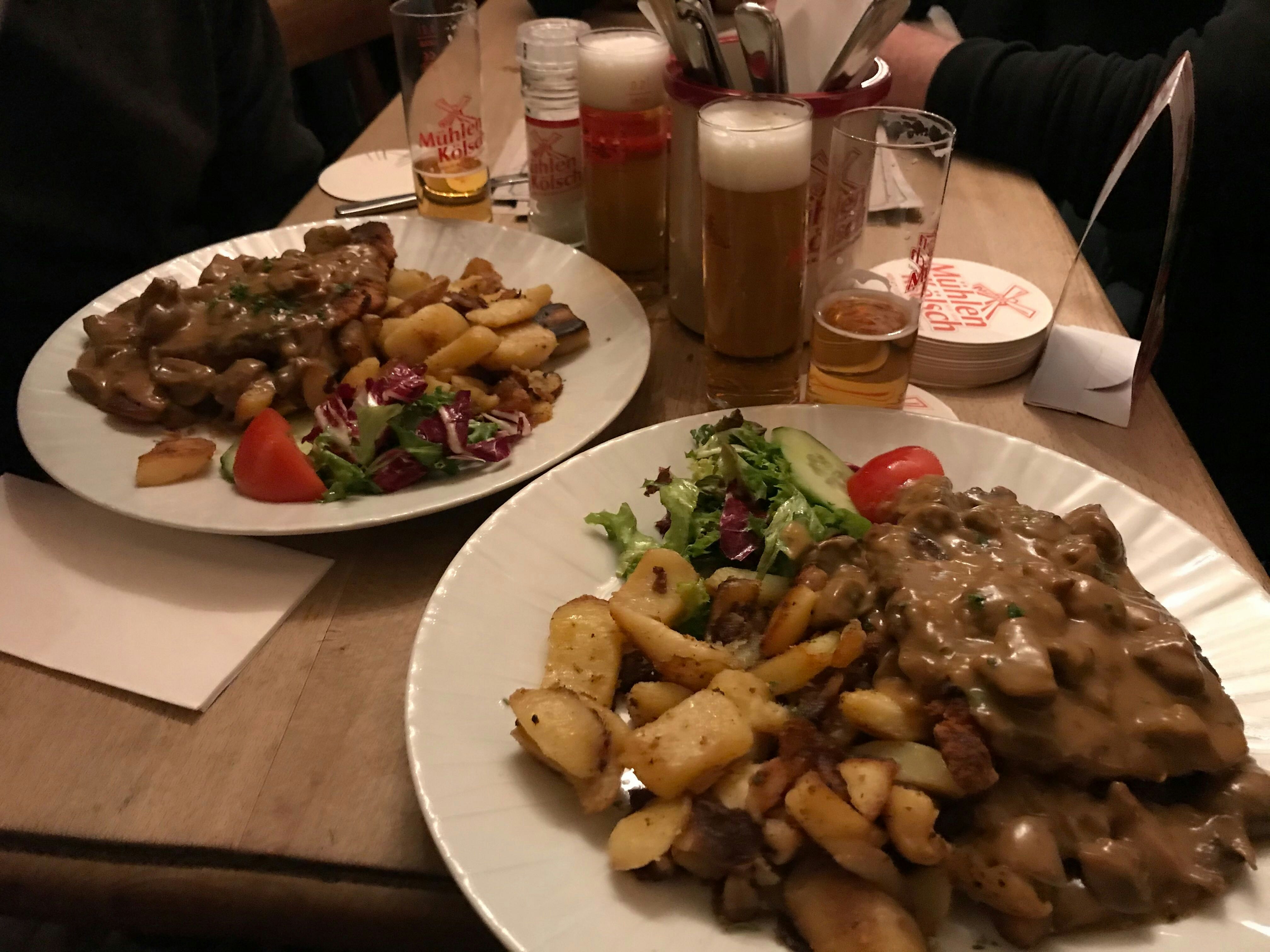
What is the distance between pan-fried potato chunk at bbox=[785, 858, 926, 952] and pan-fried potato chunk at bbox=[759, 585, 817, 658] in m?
0.27

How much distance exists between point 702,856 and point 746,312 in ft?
3.34

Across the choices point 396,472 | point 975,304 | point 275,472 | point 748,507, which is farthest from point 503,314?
point 975,304

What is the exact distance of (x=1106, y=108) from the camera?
7.93 ft

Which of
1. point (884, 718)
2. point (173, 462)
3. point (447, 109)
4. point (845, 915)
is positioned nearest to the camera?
point (845, 915)

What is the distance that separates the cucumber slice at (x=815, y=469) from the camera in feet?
4.25

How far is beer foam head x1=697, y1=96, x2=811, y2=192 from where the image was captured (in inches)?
57.1

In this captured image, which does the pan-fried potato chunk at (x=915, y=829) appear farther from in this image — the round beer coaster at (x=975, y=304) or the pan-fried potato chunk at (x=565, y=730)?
the round beer coaster at (x=975, y=304)

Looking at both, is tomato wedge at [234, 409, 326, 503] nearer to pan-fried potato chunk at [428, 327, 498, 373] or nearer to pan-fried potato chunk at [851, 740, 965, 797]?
pan-fried potato chunk at [428, 327, 498, 373]

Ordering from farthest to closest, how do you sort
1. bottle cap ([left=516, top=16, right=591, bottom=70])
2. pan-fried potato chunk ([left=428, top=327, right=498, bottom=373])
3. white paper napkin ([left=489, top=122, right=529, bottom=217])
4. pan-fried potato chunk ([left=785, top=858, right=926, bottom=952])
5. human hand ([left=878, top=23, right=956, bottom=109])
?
human hand ([left=878, top=23, right=956, bottom=109])
white paper napkin ([left=489, top=122, right=529, bottom=217])
bottle cap ([left=516, top=16, right=591, bottom=70])
pan-fried potato chunk ([left=428, top=327, right=498, bottom=373])
pan-fried potato chunk ([left=785, top=858, right=926, bottom=952])

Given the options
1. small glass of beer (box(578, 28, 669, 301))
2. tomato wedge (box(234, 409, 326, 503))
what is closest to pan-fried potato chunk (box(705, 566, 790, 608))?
tomato wedge (box(234, 409, 326, 503))

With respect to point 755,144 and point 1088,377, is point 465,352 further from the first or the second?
point 1088,377

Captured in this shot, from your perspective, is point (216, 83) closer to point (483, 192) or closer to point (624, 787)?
point (483, 192)

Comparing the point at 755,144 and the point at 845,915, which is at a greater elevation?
the point at 755,144

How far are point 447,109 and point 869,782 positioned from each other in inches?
80.1
